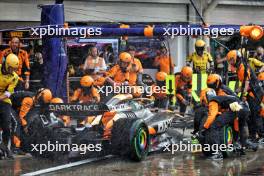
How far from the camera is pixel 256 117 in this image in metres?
13.9

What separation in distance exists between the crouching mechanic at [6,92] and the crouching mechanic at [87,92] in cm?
136

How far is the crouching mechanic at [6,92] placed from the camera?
481 inches

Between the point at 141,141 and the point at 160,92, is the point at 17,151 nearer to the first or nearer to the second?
the point at 141,141

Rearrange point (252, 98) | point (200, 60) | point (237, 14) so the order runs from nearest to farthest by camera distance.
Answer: point (252, 98), point (200, 60), point (237, 14)

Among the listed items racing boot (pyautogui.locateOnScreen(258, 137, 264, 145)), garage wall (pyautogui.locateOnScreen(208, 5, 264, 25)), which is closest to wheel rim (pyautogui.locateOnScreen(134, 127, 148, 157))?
racing boot (pyautogui.locateOnScreen(258, 137, 264, 145))

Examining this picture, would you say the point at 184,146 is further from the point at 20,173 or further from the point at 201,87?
the point at 20,173

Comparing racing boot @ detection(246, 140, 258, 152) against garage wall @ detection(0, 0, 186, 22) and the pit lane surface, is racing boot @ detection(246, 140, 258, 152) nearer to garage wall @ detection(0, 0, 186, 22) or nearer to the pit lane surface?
the pit lane surface

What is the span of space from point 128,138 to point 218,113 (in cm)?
177

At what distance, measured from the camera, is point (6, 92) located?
40.2 feet

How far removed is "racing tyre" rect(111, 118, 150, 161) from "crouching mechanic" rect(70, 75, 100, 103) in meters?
1.53

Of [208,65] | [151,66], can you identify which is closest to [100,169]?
[151,66]

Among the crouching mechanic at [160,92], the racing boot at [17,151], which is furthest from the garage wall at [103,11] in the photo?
the racing boot at [17,151]

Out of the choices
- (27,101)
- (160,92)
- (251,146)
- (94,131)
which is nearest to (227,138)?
(251,146)

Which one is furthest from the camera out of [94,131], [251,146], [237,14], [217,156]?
[237,14]
